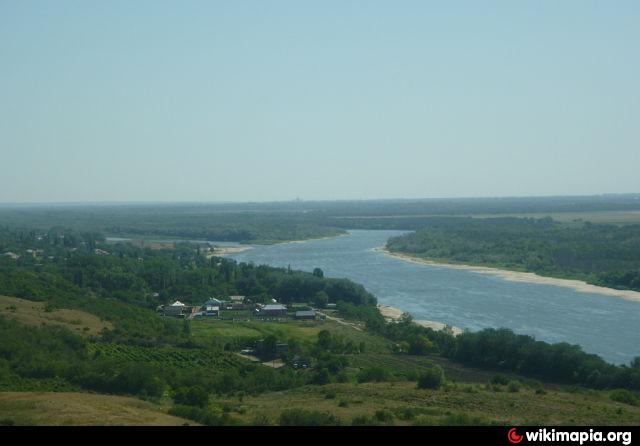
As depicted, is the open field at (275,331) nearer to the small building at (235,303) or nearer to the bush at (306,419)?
the small building at (235,303)

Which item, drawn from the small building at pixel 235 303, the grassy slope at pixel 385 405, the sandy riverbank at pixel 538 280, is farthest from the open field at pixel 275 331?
the sandy riverbank at pixel 538 280

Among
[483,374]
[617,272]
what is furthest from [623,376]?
[617,272]

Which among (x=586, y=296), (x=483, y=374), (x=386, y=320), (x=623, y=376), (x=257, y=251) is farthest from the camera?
(x=257, y=251)

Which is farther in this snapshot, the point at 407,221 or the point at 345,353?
the point at 407,221

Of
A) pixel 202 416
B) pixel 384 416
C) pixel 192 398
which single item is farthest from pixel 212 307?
pixel 384 416

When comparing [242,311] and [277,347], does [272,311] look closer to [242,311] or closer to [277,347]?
[242,311]
